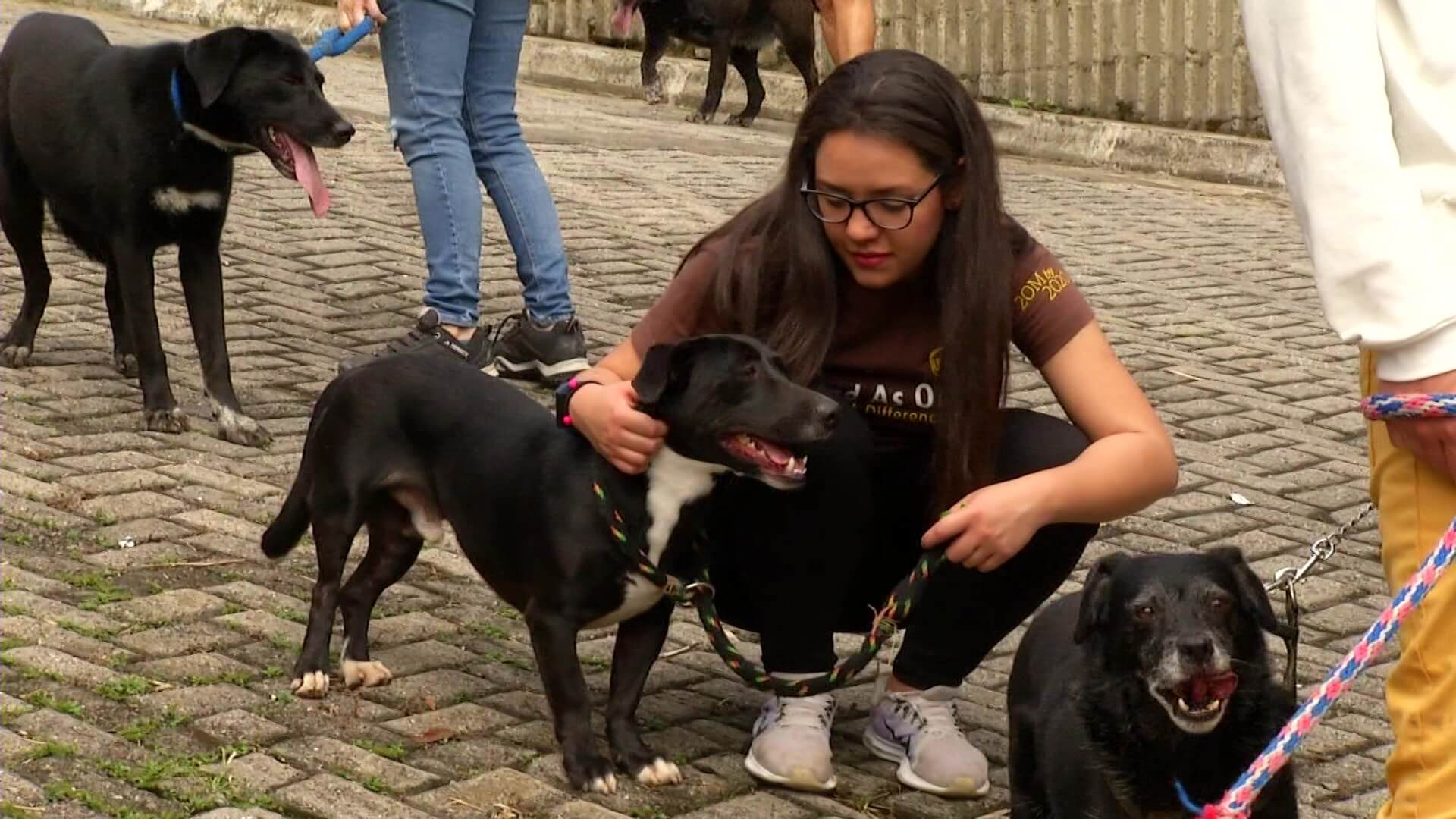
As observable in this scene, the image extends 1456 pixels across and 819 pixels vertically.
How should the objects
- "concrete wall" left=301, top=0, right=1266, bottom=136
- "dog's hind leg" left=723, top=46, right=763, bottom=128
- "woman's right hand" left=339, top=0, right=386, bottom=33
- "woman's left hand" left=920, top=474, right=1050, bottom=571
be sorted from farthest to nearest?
"dog's hind leg" left=723, top=46, right=763, bottom=128 < "concrete wall" left=301, top=0, right=1266, bottom=136 < "woman's right hand" left=339, top=0, right=386, bottom=33 < "woman's left hand" left=920, top=474, right=1050, bottom=571

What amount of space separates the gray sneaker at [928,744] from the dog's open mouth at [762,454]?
0.60 metres

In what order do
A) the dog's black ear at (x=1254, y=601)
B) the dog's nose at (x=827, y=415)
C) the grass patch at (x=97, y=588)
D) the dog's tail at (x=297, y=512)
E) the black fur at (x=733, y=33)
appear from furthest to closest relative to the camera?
the black fur at (x=733, y=33), the grass patch at (x=97, y=588), the dog's tail at (x=297, y=512), the dog's nose at (x=827, y=415), the dog's black ear at (x=1254, y=601)

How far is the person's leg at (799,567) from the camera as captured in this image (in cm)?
373

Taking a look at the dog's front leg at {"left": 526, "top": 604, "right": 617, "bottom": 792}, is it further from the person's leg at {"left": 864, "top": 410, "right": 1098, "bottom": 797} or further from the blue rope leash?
the blue rope leash

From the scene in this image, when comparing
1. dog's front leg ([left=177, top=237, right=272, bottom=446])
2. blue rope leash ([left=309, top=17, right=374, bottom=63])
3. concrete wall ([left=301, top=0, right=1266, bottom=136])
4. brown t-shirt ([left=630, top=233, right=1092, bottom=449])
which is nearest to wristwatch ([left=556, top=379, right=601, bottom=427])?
brown t-shirt ([left=630, top=233, right=1092, bottom=449])

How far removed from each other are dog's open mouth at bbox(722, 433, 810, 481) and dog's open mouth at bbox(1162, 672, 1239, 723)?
2.63ft

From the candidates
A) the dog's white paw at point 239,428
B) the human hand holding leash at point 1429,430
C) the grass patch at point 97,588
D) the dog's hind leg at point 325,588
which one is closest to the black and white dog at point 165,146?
the dog's white paw at point 239,428

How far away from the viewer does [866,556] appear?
12.9 ft

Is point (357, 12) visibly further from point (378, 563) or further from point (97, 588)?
point (378, 563)

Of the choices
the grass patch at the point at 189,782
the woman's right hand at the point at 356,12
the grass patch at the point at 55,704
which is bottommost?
the grass patch at the point at 55,704

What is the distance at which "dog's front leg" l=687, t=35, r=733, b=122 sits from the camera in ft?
44.5

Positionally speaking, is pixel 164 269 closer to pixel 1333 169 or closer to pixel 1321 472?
pixel 1321 472

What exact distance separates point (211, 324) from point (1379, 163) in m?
4.35

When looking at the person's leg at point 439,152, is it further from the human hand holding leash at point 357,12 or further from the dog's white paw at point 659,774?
the dog's white paw at point 659,774
